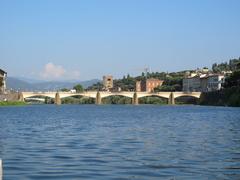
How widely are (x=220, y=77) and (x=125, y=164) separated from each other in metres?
180

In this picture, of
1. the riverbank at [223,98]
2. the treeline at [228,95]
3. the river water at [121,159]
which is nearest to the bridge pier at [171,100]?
the riverbank at [223,98]

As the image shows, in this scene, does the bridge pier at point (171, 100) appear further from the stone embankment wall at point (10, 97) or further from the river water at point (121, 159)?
the river water at point (121, 159)

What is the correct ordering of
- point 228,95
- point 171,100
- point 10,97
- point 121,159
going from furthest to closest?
point 171,100 → point 10,97 → point 228,95 → point 121,159

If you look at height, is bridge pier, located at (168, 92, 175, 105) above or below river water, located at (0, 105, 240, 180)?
above

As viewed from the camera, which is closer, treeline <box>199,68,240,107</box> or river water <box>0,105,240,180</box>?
river water <box>0,105,240,180</box>

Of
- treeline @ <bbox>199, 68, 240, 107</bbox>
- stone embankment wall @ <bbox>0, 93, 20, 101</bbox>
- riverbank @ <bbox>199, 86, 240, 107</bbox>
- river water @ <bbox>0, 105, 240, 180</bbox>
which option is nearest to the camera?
river water @ <bbox>0, 105, 240, 180</bbox>

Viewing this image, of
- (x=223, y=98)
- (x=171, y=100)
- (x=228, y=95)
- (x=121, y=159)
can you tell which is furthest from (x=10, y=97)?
(x=121, y=159)

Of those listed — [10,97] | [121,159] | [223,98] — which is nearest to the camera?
[121,159]

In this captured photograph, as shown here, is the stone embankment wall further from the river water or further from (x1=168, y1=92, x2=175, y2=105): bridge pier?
the river water

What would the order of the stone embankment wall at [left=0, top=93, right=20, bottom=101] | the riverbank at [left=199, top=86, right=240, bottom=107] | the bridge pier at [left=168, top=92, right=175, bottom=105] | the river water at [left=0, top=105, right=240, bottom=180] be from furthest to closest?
1. the bridge pier at [left=168, top=92, right=175, bottom=105]
2. the stone embankment wall at [left=0, top=93, right=20, bottom=101]
3. the riverbank at [left=199, top=86, right=240, bottom=107]
4. the river water at [left=0, top=105, right=240, bottom=180]

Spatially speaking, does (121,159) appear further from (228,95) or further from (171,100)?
(171,100)

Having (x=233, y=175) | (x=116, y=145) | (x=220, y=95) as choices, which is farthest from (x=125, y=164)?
(x=220, y=95)

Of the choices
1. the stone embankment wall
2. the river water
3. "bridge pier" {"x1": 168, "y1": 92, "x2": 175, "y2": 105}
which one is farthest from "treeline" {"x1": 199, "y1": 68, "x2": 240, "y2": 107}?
the river water

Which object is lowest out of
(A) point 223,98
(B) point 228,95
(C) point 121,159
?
(C) point 121,159
